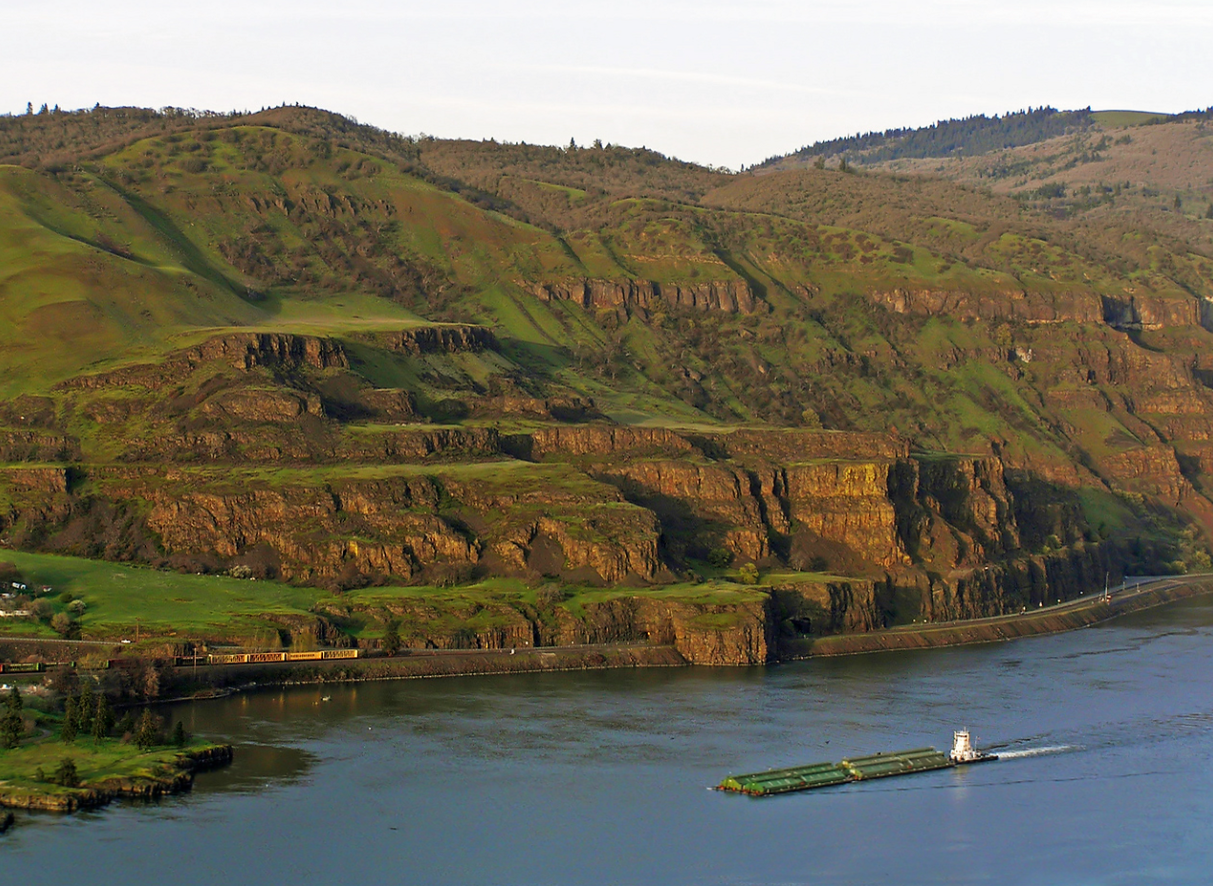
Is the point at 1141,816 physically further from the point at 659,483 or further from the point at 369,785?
the point at 659,483

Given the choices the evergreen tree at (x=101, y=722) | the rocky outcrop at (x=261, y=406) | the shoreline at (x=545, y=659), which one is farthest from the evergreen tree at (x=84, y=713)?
the rocky outcrop at (x=261, y=406)

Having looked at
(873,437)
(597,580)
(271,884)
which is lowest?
(271,884)

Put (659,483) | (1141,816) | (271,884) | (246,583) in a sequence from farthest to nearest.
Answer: (659,483) < (246,583) < (1141,816) < (271,884)

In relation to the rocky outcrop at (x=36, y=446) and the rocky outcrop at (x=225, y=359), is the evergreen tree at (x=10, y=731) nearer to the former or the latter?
the rocky outcrop at (x=36, y=446)

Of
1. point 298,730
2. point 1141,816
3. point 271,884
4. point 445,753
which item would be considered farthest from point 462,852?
point 1141,816

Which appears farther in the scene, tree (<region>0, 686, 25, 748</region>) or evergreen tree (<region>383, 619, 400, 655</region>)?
evergreen tree (<region>383, 619, 400, 655</region>)

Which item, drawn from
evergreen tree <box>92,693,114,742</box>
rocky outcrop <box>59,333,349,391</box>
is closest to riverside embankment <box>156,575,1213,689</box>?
evergreen tree <box>92,693,114,742</box>

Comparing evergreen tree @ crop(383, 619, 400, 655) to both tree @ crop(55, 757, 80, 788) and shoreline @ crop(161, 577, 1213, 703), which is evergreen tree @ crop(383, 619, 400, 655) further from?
tree @ crop(55, 757, 80, 788)
